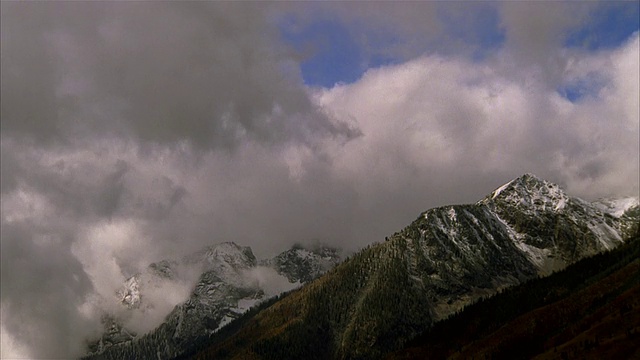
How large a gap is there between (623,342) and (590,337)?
69.3 feet

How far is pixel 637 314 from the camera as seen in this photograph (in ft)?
635

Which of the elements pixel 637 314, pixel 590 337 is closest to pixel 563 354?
pixel 590 337

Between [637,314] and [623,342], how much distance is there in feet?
87.8

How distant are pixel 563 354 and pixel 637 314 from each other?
2782 cm

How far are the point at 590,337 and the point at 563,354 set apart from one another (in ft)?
37.1

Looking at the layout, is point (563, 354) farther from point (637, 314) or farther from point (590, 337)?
point (637, 314)

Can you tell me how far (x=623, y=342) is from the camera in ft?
563

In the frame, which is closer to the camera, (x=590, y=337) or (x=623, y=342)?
(x=623, y=342)

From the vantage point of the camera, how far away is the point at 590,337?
7574 inches

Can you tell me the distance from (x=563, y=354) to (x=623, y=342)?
2140 cm

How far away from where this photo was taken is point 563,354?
18875 cm

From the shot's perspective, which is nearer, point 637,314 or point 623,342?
point 623,342
